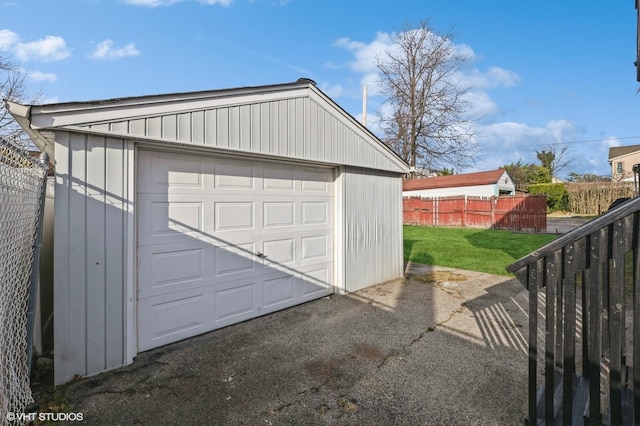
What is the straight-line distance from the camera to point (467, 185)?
23484 millimetres

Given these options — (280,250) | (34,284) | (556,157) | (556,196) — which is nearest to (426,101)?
(556,196)

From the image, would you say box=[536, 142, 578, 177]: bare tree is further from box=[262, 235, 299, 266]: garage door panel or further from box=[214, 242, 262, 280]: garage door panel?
box=[214, 242, 262, 280]: garage door panel

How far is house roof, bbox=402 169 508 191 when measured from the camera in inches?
913

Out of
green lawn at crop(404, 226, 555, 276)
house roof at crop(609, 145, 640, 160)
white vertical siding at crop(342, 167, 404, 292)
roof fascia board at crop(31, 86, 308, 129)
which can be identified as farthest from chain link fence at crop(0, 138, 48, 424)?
house roof at crop(609, 145, 640, 160)

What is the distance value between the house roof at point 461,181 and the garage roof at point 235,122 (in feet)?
66.3

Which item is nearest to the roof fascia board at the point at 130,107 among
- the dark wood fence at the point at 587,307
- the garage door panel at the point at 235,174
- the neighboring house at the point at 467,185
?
the garage door panel at the point at 235,174

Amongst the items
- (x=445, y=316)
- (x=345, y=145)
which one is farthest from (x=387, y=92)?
(x=445, y=316)

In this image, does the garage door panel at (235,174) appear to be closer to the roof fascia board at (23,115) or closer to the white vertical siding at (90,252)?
the white vertical siding at (90,252)

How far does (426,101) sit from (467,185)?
7086mm

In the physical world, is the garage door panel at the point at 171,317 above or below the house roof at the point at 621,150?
below

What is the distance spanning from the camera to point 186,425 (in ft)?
7.29

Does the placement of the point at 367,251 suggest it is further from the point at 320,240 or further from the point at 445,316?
the point at 445,316

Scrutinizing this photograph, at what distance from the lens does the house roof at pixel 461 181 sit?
23.2 meters

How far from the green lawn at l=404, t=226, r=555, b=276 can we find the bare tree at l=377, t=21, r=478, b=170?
9706mm
